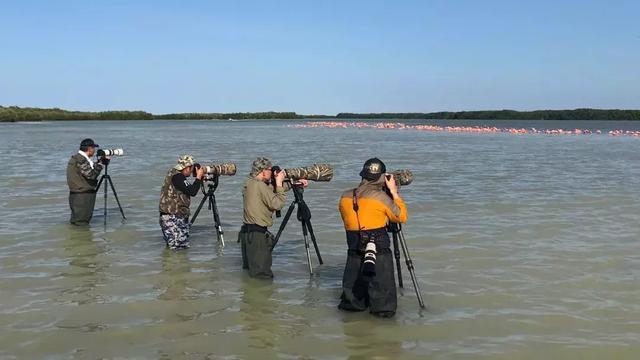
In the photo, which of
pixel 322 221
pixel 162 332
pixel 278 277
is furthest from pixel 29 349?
pixel 322 221

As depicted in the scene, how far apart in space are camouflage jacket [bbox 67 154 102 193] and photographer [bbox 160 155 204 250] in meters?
2.50

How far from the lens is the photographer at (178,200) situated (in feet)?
32.9

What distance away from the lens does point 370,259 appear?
6688 mm

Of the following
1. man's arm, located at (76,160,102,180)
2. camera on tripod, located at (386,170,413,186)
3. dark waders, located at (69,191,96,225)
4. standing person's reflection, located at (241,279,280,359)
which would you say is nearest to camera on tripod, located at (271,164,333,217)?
standing person's reflection, located at (241,279,280,359)

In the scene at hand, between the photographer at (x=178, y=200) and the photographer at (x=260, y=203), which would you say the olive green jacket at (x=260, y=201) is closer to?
the photographer at (x=260, y=203)

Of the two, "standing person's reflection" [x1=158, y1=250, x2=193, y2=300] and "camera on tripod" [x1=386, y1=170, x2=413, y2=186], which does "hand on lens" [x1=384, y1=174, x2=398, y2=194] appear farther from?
"standing person's reflection" [x1=158, y1=250, x2=193, y2=300]

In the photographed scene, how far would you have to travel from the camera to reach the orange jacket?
694 centimetres

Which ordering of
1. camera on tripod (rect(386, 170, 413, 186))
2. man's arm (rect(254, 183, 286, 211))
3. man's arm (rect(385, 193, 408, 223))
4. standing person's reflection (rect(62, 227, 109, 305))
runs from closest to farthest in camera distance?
man's arm (rect(385, 193, 408, 223)) → camera on tripod (rect(386, 170, 413, 186)) → standing person's reflection (rect(62, 227, 109, 305)) → man's arm (rect(254, 183, 286, 211))

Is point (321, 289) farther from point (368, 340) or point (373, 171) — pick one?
point (373, 171)

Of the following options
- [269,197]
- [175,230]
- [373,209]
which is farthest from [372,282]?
[175,230]

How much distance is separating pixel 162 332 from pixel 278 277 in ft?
8.59

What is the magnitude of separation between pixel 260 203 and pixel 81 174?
17.4 feet

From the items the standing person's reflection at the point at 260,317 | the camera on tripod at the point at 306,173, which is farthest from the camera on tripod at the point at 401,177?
the standing person's reflection at the point at 260,317

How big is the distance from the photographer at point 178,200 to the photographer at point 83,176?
255 cm
